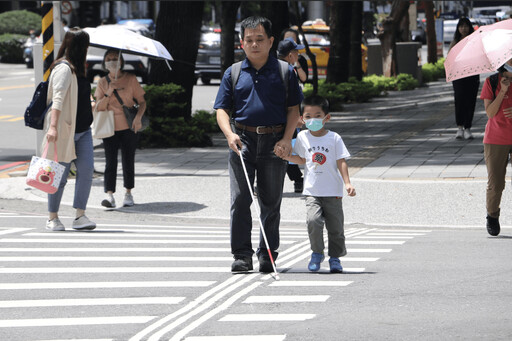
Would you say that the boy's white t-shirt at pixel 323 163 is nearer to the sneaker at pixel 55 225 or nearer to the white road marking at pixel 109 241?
the white road marking at pixel 109 241

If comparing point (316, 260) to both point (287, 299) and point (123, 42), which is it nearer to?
point (287, 299)

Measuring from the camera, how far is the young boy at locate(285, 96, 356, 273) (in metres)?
7.42

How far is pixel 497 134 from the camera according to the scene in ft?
30.4

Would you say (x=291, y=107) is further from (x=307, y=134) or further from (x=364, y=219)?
(x=364, y=219)

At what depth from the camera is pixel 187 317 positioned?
6191mm

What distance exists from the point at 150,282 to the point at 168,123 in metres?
10.0

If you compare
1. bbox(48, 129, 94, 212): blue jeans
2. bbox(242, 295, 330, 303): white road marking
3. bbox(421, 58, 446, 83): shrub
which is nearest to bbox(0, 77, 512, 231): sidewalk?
bbox(48, 129, 94, 212): blue jeans

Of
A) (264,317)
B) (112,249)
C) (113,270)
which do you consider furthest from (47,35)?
(264,317)

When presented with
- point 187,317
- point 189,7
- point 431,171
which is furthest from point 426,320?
point 189,7

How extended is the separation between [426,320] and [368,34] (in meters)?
42.6

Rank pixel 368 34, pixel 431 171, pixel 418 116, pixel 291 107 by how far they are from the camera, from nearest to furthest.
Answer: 1. pixel 291 107
2. pixel 431 171
3. pixel 418 116
4. pixel 368 34

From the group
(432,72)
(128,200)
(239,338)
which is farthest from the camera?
(432,72)

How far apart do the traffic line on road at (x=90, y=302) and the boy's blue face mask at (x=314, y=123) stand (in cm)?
155

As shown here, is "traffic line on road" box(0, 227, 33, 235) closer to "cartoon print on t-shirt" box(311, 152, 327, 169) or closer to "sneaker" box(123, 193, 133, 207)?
"sneaker" box(123, 193, 133, 207)
